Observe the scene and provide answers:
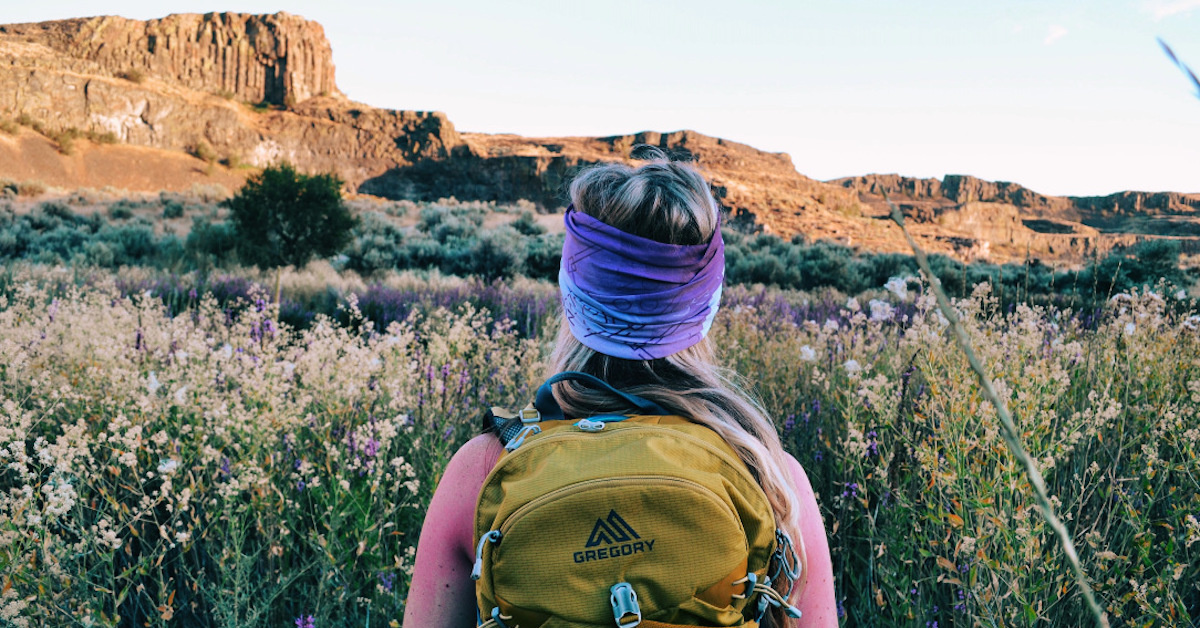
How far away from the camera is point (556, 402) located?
145 cm

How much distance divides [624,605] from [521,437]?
375mm

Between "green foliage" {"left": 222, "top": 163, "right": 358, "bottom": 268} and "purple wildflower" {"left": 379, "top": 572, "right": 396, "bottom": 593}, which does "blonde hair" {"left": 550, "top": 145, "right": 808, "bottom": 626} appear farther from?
"green foliage" {"left": 222, "top": 163, "right": 358, "bottom": 268}

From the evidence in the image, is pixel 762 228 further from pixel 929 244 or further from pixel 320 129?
pixel 320 129

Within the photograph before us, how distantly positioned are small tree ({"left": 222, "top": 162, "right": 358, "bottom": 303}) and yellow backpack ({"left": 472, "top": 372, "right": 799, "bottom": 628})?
15.4m

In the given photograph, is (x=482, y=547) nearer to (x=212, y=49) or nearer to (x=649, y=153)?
(x=649, y=153)

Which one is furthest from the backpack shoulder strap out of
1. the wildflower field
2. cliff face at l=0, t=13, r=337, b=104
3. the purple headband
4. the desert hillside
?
cliff face at l=0, t=13, r=337, b=104

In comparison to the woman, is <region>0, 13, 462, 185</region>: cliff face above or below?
above

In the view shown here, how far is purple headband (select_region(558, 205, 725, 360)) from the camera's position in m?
1.43

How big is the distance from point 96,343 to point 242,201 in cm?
1351

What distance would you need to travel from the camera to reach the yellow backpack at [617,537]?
3.78ft

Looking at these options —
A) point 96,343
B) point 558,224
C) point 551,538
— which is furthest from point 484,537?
point 558,224

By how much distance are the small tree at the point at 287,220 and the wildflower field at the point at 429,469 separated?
11.4 metres

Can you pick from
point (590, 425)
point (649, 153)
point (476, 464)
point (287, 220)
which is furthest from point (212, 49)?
point (590, 425)

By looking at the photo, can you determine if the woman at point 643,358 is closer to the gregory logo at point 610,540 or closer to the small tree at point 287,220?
the gregory logo at point 610,540
